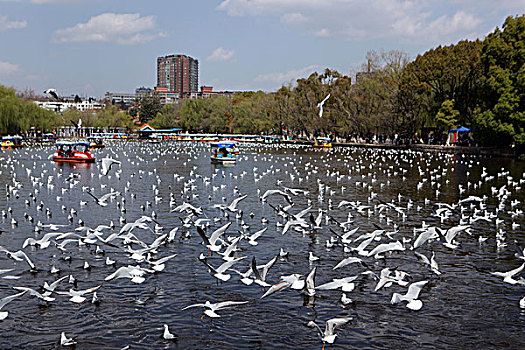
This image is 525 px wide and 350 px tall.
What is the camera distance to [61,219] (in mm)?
18188

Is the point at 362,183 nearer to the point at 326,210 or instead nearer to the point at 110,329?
the point at 326,210

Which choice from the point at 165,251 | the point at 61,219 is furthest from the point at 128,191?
the point at 165,251

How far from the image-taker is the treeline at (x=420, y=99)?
47.0 m

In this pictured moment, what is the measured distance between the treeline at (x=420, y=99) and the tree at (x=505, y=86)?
8 cm

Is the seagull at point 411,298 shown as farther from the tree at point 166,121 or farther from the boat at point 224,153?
the tree at point 166,121

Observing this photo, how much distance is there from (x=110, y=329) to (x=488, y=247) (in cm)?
1065

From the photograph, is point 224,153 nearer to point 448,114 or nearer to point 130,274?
point 448,114

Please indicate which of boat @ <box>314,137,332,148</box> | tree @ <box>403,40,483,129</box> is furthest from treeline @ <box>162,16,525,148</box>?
boat @ <box>314,137,332,148</box>

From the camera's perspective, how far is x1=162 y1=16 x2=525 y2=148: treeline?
46969 mm

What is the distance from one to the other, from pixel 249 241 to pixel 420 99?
5708 centimetres

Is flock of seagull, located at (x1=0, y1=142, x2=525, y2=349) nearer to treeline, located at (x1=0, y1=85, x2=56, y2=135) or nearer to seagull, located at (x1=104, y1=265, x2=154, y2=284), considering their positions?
seagull, located at (x1=104, y1=265, x2=154, y2=284)

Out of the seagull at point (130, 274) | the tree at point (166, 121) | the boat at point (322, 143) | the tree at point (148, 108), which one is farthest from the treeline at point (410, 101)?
the seagull at point (130, 274)

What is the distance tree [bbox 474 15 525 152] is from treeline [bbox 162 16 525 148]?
0.26 feet

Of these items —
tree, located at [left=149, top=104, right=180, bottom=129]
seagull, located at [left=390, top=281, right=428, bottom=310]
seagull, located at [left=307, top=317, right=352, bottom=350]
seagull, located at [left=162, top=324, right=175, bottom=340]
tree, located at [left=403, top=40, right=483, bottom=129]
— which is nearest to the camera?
seagull, located at [left=307, top=317, right=352, bottom=350]
